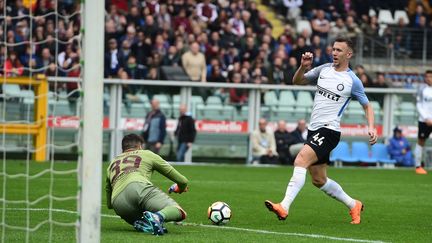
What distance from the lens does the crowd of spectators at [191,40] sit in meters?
27.6

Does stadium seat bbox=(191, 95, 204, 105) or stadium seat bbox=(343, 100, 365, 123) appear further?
stadium seat bbox=(343, 100, 365, 123)

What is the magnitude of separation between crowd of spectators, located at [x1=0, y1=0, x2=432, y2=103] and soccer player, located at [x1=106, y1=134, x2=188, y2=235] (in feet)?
50.2

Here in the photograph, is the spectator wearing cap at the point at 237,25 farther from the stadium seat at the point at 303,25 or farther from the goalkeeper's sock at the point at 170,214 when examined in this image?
the goalkeeper's sock at the point at 170,214

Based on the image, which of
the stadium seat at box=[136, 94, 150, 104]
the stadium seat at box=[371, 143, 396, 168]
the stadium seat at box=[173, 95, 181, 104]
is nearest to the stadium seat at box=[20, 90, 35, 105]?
the stadium seat at box=[136, 94, 150, 104]

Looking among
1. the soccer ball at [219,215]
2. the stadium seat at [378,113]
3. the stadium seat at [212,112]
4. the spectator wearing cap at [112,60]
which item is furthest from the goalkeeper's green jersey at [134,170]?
the stadium seat at [378,113]

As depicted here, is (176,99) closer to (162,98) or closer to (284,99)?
(162,98)

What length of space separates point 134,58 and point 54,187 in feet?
38.5

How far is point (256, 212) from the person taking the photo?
557 inches

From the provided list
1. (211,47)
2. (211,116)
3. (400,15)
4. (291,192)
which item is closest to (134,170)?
(291,192)

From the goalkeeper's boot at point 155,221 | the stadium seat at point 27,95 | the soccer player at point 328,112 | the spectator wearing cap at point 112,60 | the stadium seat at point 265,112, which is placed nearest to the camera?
the goalkeeper's boot at point 155,221

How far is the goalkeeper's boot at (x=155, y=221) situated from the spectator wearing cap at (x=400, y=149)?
64.8ft

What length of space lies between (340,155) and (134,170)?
19.2m

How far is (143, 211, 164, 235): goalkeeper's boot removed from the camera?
10664mm

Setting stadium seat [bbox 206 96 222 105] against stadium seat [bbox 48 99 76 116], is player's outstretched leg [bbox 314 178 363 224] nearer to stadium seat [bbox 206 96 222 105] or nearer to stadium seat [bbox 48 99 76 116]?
stadium seat [bbox 48 99 76 116]
